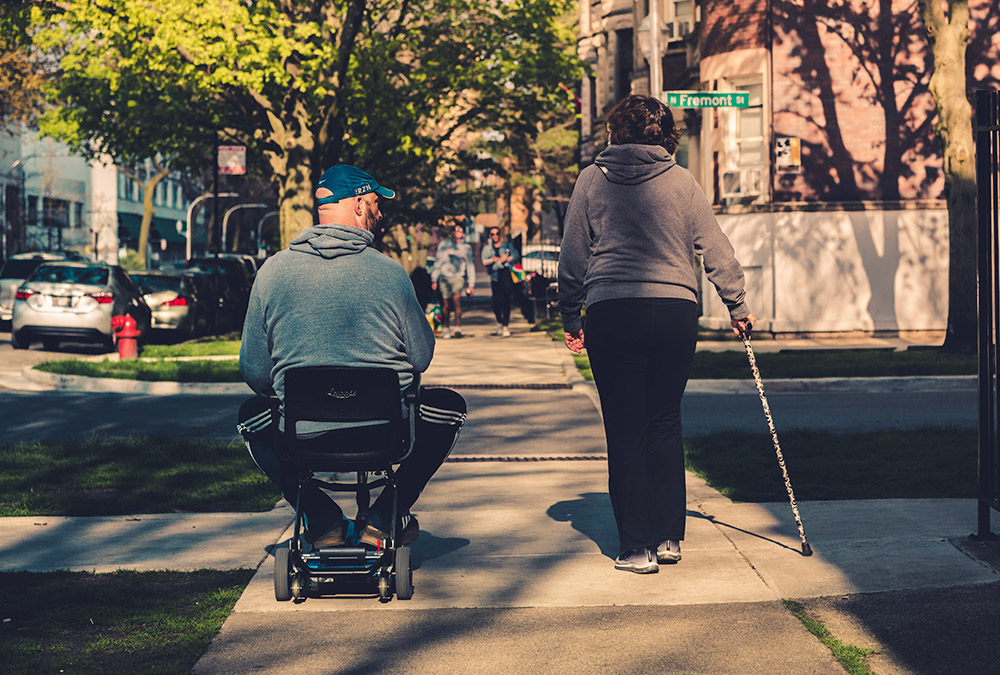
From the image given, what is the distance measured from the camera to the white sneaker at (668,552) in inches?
229

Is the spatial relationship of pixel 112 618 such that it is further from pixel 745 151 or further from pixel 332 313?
pixel 745 151

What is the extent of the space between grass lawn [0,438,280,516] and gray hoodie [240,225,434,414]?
101 inches

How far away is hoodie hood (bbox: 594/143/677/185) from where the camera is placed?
228 inches

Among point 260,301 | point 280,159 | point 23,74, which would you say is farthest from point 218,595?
point 23,74

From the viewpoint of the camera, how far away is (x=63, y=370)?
1680 cm

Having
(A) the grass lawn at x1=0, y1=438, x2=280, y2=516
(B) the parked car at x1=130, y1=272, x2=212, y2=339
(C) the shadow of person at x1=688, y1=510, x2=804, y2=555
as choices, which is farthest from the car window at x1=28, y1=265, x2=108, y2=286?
(C) the shadow of person at x1=688, y1=510, x2=804, y2=555

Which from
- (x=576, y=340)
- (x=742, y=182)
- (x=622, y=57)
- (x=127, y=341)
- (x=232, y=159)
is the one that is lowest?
(x=127, y=341)

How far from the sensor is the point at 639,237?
5.73m

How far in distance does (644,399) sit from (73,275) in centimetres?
1847

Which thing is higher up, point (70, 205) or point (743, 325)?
point (70, 205)

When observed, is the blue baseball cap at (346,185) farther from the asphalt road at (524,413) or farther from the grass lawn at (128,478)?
the asphalt road at (524,413)

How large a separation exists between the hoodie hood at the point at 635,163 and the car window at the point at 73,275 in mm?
17883

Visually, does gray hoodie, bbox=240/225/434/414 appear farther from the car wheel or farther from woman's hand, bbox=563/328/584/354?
the car wheel

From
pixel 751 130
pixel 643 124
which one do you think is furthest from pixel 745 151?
pixel 643 124
